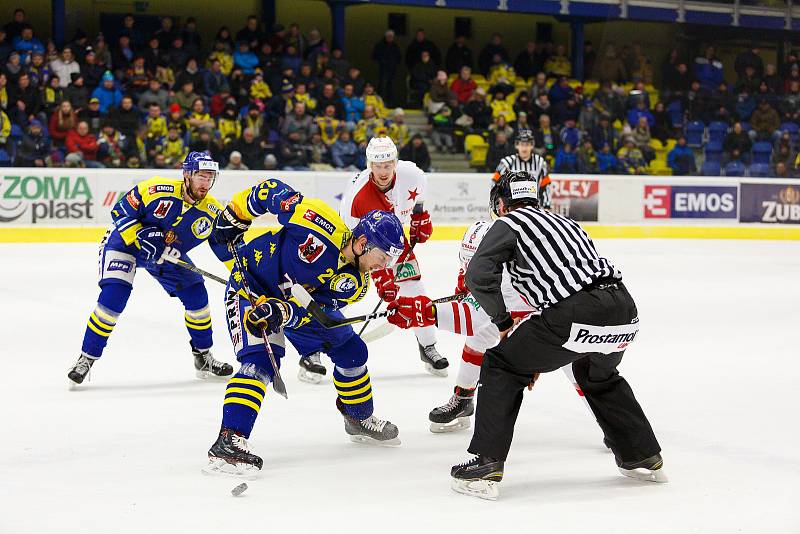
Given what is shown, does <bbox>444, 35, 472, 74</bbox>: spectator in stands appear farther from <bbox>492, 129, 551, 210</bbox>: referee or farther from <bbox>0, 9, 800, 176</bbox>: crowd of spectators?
<bbox>492, 129, 551, 210</bbox>: referee

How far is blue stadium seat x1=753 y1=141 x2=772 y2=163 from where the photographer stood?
14984 millimetres

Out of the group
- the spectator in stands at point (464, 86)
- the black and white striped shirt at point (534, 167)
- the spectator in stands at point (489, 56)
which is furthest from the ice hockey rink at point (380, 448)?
the spectator in stands at point (489, 56)

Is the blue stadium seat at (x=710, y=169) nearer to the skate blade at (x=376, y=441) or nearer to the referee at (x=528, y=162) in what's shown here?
the referee at (x=528, y=162)

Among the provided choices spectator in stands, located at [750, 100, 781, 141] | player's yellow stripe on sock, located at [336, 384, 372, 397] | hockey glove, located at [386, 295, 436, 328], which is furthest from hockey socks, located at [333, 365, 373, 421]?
spectator in stands, located at [750, 100, 781, 141]

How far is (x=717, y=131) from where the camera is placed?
50.2 ft

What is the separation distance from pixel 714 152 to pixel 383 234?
12.0m

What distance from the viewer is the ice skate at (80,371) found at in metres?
5.50

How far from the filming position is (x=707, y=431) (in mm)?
4781

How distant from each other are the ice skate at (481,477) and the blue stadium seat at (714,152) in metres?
12.0

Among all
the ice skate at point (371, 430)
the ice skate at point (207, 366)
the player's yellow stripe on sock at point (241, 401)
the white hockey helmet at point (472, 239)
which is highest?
the white hockey helmet at point (472, 239)

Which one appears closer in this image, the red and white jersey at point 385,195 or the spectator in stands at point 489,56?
the red and white jersey at point 385,195

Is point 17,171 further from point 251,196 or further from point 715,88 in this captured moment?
point 715,88

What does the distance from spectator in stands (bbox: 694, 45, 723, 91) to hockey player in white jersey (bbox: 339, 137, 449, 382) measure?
42.1 ft

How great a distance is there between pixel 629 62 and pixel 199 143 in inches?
322
